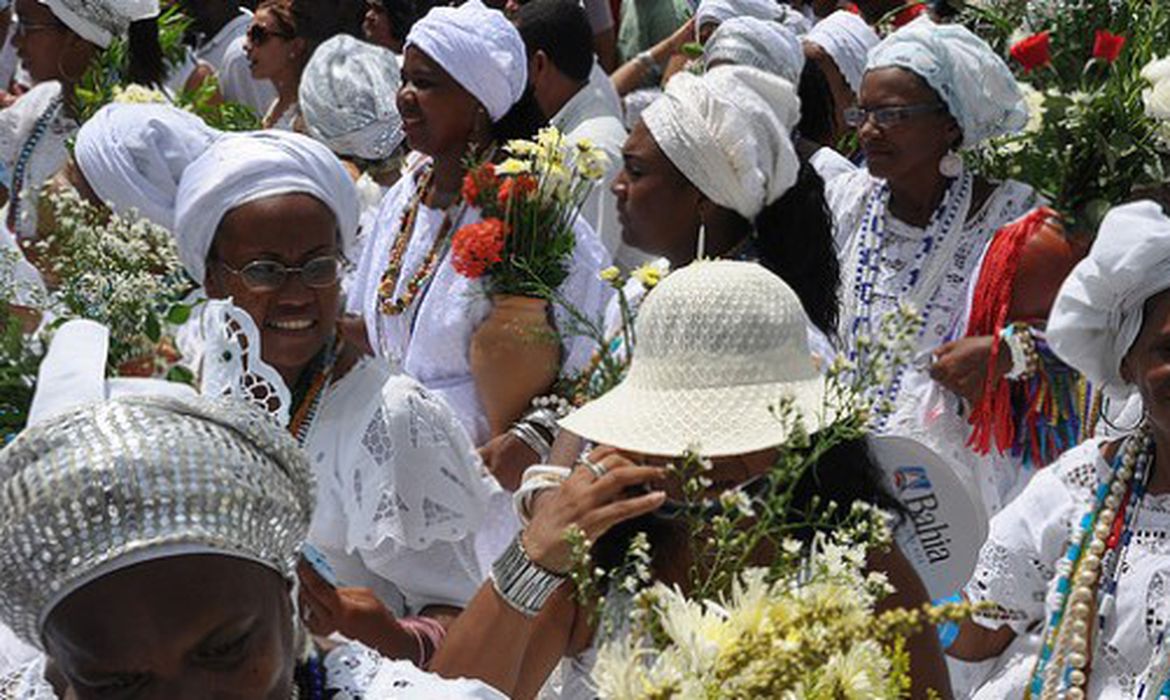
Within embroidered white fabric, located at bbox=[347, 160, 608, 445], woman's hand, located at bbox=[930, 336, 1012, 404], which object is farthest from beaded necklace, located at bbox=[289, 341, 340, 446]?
woman's hand, located at bbox=[930, 336, 1012, 404]

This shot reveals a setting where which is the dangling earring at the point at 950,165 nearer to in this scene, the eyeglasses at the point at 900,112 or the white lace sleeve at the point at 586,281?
the eyeglasses at the point at 900,112

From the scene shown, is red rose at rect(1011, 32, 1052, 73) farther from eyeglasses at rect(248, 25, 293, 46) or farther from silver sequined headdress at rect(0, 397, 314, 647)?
silver sequined headdress at rect(0, 397, 314, 647)

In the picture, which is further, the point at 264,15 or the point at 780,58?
the point at 264,15

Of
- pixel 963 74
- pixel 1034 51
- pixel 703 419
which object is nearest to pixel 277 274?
pixel 703 419

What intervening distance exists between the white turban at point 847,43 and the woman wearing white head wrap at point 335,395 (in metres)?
5.06

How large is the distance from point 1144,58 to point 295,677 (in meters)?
4.88

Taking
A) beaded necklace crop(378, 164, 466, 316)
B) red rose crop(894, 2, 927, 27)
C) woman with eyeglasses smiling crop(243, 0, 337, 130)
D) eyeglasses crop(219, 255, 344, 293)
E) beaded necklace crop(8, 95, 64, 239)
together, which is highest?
eyeglasses crop(219, 255, 344, 293)

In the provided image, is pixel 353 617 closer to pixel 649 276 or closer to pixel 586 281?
pixel 649 276

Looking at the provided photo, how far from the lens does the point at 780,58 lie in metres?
8.88

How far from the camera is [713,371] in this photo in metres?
3.84

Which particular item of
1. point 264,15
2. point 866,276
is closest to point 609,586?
point 866,276

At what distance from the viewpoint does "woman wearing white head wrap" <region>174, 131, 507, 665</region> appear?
4.70 metres

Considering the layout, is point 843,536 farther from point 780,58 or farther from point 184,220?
point 780,58

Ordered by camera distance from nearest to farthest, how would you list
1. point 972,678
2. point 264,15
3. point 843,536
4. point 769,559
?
1. point 843,536
2. point 769,559
3. point 972,678
4. point 264,15
